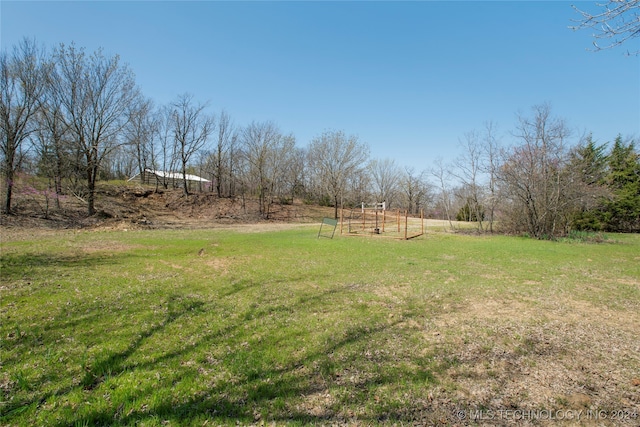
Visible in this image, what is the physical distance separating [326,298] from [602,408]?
4.47m

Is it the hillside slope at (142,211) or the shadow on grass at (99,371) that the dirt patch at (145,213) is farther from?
the shadow on grass at (99,371)

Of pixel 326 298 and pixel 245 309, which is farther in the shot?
pixel 326 298

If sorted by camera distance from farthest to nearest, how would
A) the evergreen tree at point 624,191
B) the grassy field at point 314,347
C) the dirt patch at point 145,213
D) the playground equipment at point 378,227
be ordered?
the evergreen tree at point 624,191, the dirt patch at point 145,213, the playground equipment at point 378,227, the grassy field at point 314,347

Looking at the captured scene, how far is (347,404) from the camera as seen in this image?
118 inches

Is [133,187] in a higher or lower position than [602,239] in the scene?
higher

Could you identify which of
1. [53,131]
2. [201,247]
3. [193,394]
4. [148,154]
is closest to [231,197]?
[148,154]

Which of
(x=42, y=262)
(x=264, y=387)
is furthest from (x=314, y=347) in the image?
(x=42, y=262)

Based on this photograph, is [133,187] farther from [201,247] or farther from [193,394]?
[193,394]

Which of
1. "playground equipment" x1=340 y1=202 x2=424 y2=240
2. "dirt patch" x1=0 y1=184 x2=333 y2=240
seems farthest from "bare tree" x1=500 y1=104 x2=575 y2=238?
"dirt patch" x1=0 y1=184 x2=333 y2=240

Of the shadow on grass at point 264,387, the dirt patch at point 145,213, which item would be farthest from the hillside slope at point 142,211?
the shadow on grass at point 264,387

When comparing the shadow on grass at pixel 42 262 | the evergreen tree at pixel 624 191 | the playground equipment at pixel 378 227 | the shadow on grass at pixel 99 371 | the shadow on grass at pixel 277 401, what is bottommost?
the shadow on grass at pixel 277 401

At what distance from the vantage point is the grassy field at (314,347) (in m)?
2.90

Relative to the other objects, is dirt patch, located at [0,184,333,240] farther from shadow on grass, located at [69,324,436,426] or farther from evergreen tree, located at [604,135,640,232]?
evergreen tree, located at [604,135,640,232]

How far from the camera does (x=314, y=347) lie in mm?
4195
